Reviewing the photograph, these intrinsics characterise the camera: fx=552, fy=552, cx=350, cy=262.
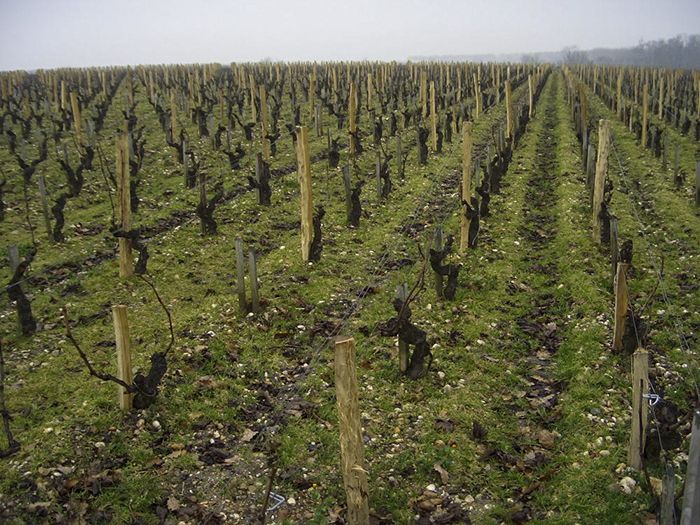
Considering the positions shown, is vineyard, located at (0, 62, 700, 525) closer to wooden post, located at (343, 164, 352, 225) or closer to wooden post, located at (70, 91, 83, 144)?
wooden post, located at (343, 164, 352, 225)

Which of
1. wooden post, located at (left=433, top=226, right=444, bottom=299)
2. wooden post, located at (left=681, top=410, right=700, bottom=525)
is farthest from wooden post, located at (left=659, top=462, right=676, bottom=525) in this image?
wooden post, located at (left=433, top=226, right=444, bottom=299)

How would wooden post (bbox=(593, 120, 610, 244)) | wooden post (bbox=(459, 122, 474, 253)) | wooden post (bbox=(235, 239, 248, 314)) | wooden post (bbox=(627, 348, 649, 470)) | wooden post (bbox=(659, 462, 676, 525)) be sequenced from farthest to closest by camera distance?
wooden post (bbox=(593, 120, 610, 244)), wooden post (bbox=(459, 122, 474, 253)), wooden post (bbox=(235, 239, 248, 314)), wooden post (bbox=(627, 348, 649, 470)), wooden post (bbox=(659, 462, 676, 525))

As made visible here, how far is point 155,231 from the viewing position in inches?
527

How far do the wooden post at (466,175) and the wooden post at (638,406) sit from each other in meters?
6.43

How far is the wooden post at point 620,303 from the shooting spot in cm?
771

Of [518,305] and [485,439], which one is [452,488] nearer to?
[485,439]

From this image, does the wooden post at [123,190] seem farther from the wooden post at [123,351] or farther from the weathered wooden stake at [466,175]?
the weathered wooden stake at [466,175]

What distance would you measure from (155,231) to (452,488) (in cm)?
991

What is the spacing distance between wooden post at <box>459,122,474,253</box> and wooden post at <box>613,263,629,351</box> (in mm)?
4305

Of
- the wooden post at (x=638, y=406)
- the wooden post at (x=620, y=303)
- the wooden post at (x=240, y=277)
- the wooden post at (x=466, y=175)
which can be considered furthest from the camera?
the wooden post at (x=466, y=175)

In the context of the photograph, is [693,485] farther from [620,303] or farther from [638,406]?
[620,303]

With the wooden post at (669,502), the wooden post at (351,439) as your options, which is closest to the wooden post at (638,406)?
the wooden post at (669,502)

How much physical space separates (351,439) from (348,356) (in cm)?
81

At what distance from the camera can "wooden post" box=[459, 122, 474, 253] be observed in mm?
11734
